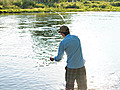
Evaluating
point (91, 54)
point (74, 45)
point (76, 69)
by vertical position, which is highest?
point (74, 45)

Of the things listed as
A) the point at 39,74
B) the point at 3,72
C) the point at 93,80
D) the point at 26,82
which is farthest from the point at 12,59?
the point at 93,80

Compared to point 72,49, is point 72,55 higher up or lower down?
lower down

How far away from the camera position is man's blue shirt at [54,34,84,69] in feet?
20.4

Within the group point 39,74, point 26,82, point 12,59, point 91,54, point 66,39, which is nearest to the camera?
point 66,39

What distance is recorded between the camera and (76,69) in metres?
6.40

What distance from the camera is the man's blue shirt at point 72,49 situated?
620cm

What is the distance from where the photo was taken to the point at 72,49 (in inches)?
247

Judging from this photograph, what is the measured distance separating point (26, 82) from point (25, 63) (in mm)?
3957

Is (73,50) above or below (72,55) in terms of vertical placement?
above

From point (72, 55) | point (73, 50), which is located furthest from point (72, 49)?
point (72, 55)

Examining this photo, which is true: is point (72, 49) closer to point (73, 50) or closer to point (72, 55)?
point (73, 50)

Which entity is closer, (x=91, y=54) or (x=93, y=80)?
(x=93, y=80)

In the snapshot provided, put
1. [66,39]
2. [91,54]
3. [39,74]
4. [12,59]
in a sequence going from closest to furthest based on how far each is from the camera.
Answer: [66,39] → [39,74] → [12,59] → [91,54]

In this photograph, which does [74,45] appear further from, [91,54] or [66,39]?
[91,54]
